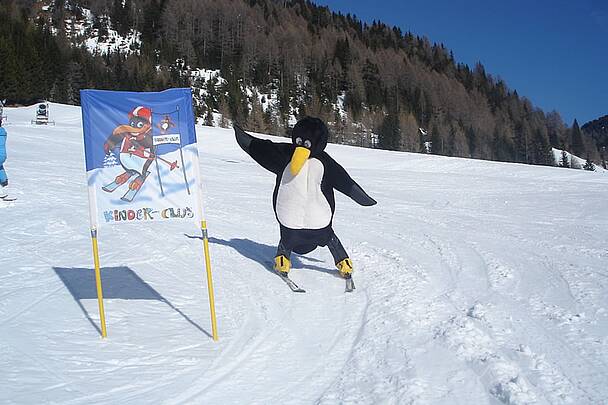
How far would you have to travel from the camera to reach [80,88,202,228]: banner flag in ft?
14.3

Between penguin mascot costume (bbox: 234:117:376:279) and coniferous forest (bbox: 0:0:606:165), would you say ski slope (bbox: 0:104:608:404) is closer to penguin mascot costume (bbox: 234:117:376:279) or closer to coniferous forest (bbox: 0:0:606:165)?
penguin mascot costume (bbox: 234:117:376:279)

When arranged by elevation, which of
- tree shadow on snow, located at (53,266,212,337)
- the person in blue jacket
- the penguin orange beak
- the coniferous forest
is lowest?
tree shadow on snow, located at (53,266,212,337)

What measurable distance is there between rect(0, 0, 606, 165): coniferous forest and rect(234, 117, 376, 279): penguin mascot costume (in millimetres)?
57603

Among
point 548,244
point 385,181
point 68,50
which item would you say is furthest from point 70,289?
point 68,50

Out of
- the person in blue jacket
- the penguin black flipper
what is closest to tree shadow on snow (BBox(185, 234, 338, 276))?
the penguin black flipper

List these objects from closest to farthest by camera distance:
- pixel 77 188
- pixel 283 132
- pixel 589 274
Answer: pixel 589 274
pixel 77 188
pixel 283 132

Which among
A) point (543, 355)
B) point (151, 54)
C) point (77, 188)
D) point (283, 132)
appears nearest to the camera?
point (543, 355)

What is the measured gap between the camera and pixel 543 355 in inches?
153

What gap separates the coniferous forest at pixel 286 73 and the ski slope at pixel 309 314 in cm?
5603

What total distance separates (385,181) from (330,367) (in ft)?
48.2

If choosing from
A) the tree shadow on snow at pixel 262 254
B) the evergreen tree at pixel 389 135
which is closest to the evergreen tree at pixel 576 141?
the evergreen tree at pixel 389 135

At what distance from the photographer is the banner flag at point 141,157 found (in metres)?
4.37

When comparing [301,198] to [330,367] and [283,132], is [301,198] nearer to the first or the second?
[330,367]

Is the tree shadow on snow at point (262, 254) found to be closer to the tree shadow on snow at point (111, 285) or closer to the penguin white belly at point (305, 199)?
the penguin white belly at point (305, 199)
